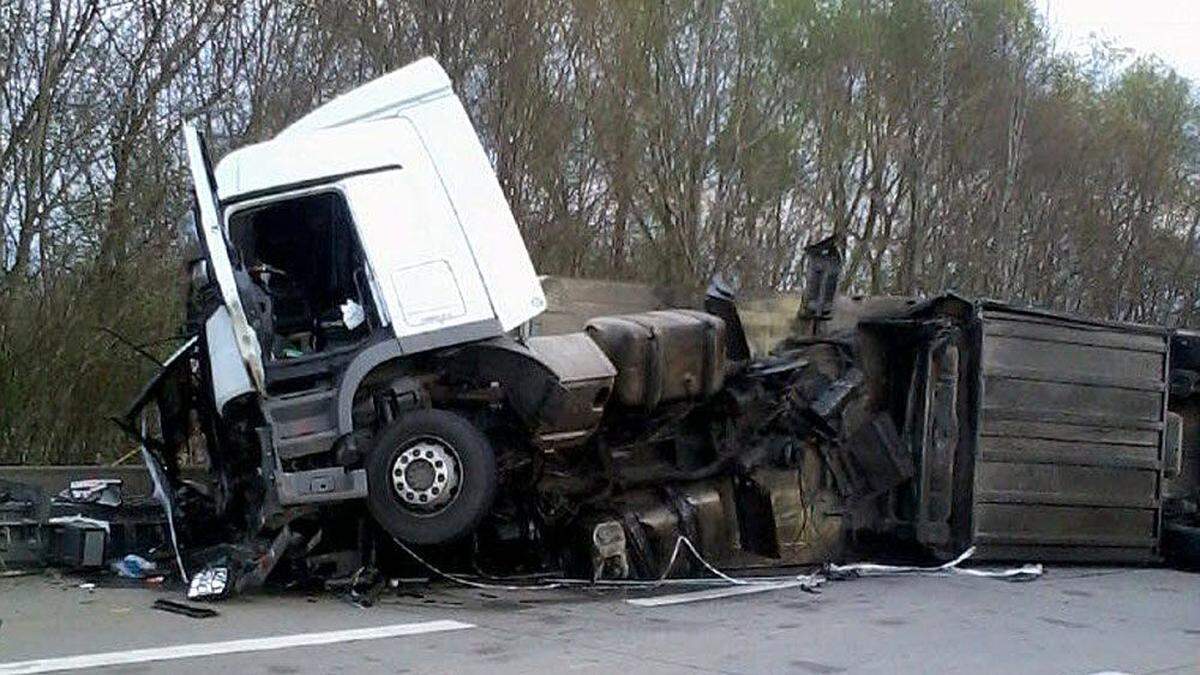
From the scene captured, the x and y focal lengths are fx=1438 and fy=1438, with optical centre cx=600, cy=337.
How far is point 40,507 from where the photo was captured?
30.2 feet

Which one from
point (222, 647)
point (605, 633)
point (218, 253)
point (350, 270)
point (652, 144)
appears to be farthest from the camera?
point (652, 144)

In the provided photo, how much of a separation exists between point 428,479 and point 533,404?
80 cm

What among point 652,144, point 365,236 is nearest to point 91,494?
point 365,236

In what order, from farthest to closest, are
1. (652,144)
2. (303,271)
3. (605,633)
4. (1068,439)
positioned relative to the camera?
(652,144), (1068,439), (303,271), (605,633)

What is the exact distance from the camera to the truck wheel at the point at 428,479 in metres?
8.48

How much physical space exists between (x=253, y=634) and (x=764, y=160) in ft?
64.4

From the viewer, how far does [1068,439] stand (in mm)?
11367

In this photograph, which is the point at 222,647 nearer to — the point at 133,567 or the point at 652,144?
the point at 133,567

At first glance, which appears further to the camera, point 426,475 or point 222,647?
point 426,475

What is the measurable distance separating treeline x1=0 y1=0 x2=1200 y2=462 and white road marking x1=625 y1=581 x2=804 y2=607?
5.84 m

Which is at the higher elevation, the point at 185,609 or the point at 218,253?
the point at 218,253

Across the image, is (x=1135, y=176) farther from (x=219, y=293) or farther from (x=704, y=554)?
(x=219, y=293)

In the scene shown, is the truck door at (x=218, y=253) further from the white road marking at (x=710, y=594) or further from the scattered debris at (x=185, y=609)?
the white road marking at (x=710, y=594)

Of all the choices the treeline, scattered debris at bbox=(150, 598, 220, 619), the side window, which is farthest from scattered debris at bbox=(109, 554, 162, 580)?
the treeline
